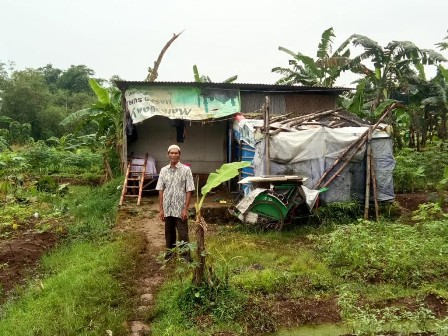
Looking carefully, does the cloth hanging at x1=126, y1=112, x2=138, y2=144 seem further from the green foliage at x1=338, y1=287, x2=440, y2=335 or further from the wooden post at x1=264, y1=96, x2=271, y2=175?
the green foliage at x1=338, y1=287, x2=440, y2=335

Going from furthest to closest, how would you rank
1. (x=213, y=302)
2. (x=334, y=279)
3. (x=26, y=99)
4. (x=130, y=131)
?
1. (x=26, y=99)
2. (x=130, y=131)
3. (x=334, y=279)
4. (x=213, y=302)

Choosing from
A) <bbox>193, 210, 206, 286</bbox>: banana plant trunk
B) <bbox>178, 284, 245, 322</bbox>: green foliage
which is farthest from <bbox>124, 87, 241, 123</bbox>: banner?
<bbox>178, 284, 245, 322</bbox>: green foliage

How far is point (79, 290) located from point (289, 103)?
848 centimetres

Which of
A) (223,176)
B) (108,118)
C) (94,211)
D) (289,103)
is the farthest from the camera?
(108,118)

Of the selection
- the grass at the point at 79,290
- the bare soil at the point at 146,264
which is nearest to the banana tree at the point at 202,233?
the bare soil at the point at 146,264

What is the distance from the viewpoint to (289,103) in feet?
39.6

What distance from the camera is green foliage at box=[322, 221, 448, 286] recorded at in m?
5.61

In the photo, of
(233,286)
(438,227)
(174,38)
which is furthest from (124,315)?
(174,38)

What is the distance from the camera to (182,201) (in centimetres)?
593

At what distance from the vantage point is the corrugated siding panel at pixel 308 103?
→ 12069mm

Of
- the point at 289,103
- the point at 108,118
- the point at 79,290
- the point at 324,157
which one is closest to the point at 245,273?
the point at 79,290

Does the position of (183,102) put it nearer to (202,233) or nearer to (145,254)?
(145,254)

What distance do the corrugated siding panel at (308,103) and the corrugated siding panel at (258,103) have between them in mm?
177

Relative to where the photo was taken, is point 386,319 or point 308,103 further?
point 308,103
